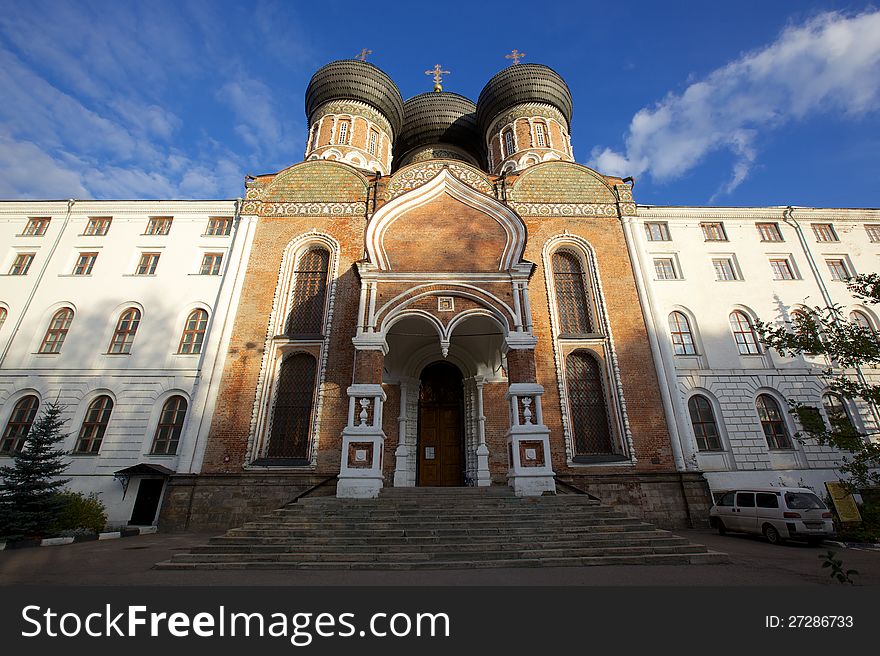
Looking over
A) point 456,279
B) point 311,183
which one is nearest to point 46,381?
point 311,183

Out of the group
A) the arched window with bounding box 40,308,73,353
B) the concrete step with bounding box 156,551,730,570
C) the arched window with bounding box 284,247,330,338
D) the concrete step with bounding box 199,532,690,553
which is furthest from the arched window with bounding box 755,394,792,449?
the arched window with bounding box 40,308,73,353

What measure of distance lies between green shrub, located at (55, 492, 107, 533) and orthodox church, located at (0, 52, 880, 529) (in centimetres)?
58

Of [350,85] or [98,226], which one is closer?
[98,226]

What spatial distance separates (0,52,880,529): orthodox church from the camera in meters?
11.2

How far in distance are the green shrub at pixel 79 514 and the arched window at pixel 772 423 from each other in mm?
19096

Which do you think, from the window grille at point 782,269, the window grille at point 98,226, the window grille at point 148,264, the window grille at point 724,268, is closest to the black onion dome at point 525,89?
the window grille at point 724,268

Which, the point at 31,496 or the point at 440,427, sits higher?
the point at 440,427

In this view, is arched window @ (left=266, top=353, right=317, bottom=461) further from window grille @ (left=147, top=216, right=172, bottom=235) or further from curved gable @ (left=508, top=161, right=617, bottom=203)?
curved gable @ (left=508, top=161, right=617, bottom=203)

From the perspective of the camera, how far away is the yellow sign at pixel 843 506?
37.6 feet

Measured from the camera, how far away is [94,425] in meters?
12.5

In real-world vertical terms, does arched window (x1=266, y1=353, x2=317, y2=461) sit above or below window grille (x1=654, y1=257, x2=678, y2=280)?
below

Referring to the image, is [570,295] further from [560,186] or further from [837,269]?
[837,269]

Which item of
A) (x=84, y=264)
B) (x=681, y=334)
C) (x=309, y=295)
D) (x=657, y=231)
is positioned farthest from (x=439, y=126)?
(x=84, y=264)

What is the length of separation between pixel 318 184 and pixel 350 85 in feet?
26.1
